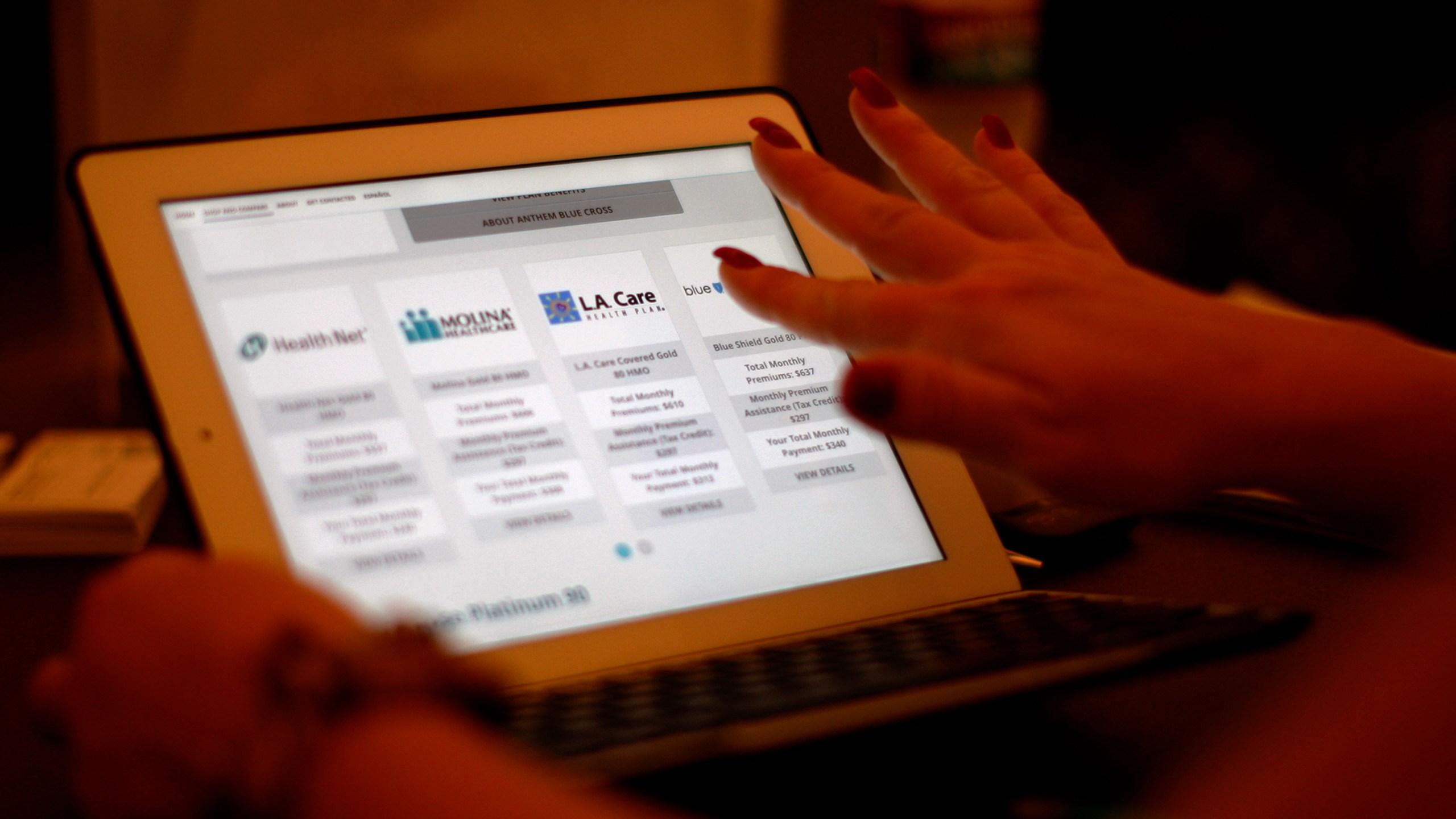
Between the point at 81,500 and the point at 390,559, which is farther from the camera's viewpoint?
the point at 81,500

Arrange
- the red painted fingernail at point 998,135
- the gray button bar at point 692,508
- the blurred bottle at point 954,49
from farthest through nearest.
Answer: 1. the blurred bottle at point 954,49
2. the red painted fingernail at point 998,135
3. the gray button bar at point 692,508

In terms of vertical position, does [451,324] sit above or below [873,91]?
below

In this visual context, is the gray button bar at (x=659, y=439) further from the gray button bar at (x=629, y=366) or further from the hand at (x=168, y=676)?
the hand at (x=168, y=676)

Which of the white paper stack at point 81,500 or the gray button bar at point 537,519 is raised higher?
the white paper stack at point 81,500

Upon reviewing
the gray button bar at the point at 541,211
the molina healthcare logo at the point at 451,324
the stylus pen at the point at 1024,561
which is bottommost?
the stylus pen at the point at 1024,561

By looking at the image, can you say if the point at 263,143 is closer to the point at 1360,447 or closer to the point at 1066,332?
the point at 1066,332

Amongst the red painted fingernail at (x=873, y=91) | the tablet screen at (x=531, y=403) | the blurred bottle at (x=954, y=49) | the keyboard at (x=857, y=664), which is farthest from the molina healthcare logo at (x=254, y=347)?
the blurred bottle at (x=954, y=49)

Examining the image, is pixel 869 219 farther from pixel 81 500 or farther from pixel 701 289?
pixel 81 500

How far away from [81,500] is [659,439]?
415 mm

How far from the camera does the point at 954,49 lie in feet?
4.89

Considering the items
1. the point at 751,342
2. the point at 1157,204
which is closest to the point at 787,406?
the point at 751,342

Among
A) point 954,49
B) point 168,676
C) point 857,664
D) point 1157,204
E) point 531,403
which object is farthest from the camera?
point 1157,204

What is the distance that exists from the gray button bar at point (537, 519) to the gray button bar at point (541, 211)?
6.1 inches

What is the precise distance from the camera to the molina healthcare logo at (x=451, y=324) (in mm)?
508
